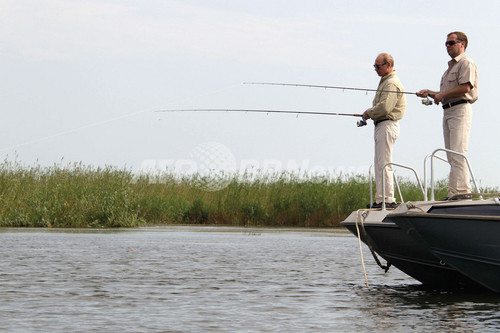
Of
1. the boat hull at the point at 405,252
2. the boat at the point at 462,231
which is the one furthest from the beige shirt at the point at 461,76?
the boat hull at the point at 405,252

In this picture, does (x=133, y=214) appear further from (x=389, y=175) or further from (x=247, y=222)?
(x=389, y=175)

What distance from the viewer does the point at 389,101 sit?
9430 millimetres

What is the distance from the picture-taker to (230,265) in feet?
37.5

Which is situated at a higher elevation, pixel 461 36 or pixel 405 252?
pixel 461 36

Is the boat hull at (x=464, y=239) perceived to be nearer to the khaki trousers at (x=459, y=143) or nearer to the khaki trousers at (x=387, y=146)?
the khaki trousers at (x=459, y=143)

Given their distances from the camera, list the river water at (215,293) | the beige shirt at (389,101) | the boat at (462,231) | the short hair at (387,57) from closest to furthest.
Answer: the river water at (215,293) → the boat at (462,231) → the beige shirt at (389,101) → the short hair at (387,57)

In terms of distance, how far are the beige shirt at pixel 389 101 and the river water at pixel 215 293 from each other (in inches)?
75.8

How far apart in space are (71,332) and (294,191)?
16.3m

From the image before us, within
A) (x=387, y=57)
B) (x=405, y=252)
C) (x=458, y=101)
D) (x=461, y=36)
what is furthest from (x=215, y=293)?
(x=461, y=36)

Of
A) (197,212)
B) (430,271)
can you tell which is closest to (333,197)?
(197,212)

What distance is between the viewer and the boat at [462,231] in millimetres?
8070

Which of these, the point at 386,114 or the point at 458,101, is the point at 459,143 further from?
the point at 386,114

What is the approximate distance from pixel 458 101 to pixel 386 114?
845 millimetres

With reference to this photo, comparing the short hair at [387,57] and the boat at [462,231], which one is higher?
the short hair at [387,57]
